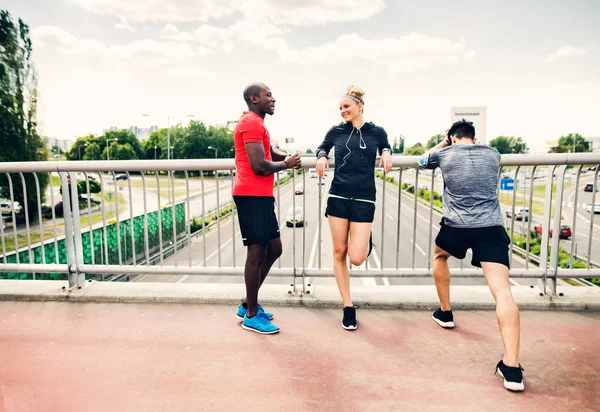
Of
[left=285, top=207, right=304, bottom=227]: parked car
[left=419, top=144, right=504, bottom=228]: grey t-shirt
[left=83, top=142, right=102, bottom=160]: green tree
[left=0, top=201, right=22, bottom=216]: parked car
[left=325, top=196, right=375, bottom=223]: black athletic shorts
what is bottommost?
[left=285, top=207, right=304, bottom=227]: parked car

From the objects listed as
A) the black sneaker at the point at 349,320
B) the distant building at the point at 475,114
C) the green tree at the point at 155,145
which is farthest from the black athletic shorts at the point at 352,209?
the green tree at the point at 155,145

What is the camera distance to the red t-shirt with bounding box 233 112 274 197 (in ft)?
9.55

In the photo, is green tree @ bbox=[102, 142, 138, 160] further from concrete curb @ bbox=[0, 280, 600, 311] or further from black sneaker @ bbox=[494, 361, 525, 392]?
black sneaker @ bbox=[494, 361, 525, 392]

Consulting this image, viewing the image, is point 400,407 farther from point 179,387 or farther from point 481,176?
point 481,176

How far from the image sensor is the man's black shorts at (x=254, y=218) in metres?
3.08

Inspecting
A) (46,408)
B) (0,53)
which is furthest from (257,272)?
(0,53)

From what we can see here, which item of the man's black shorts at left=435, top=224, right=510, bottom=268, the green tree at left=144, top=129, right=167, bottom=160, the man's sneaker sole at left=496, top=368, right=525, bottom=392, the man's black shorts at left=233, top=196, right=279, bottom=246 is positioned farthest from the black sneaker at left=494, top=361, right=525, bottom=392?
the green tree at left=144, top=129, right=167, bottom=160

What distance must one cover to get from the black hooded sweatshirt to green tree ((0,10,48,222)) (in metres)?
36.1

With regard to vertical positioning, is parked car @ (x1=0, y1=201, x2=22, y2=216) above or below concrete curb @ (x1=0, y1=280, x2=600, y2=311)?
above

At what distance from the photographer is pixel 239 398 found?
2234 mm

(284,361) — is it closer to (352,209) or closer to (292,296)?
(292,296)

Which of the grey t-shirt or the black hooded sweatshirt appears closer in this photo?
the grey t-shirt

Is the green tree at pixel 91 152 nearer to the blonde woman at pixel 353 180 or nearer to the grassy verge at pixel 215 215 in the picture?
the grassy verge at pixel 215 215

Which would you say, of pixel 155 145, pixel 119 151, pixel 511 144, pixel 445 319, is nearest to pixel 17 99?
pixel 445 319
